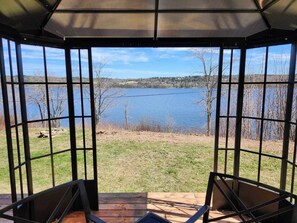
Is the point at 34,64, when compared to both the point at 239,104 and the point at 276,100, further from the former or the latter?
the point at 276,100

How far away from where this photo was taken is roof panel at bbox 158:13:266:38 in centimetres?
207

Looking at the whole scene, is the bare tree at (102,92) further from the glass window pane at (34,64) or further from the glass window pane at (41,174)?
the glass window pane at (34,64)

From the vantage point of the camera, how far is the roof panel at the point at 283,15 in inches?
69.0

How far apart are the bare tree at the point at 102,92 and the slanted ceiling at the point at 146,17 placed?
7.91 m

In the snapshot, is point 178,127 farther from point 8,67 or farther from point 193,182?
point 8,67

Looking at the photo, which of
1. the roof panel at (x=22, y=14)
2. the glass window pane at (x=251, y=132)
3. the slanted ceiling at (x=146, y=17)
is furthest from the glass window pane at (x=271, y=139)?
the roof panel at (x=22, y=14)

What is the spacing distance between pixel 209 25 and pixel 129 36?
980 mm

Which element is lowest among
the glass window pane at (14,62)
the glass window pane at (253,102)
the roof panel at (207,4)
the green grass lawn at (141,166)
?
the green grass lawn at (141,166)

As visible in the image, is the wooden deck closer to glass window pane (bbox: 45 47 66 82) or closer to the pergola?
the pergola

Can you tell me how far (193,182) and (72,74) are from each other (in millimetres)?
3330

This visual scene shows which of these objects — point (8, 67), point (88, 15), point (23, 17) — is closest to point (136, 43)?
point (88, 15)

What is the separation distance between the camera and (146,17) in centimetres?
211

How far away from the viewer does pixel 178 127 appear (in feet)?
29.4

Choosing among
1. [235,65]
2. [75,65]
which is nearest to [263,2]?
[235,65]
